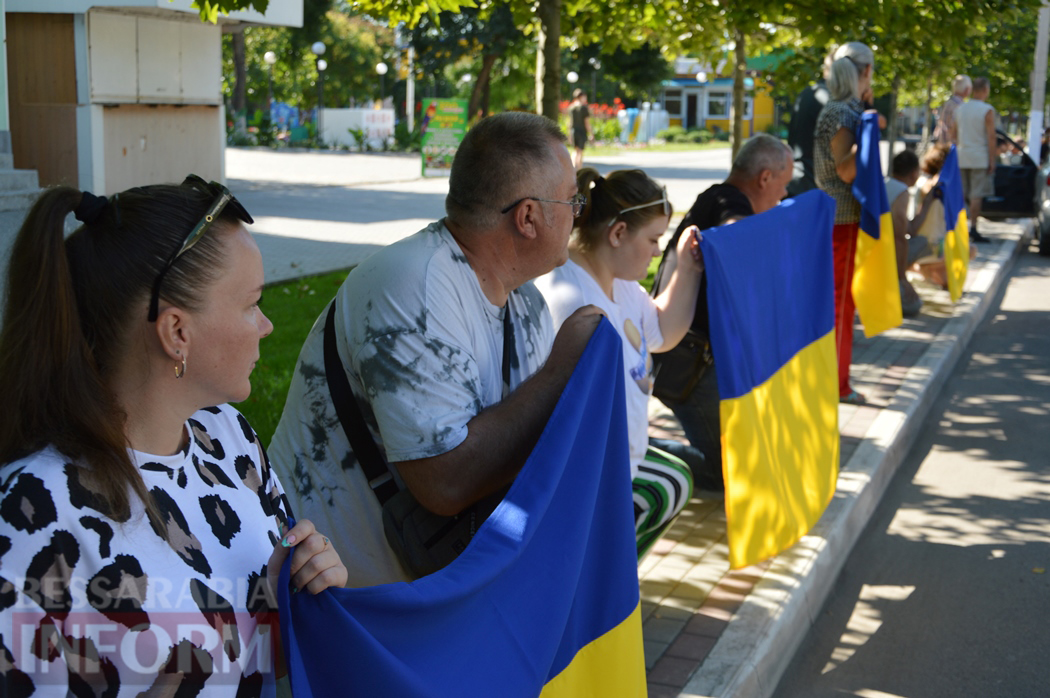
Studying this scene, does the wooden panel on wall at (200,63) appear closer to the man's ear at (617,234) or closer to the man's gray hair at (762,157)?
the man's gray hair at (762,157)

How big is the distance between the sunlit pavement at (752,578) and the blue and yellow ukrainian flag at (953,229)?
127 inches

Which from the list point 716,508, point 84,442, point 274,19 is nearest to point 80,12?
point 274,19

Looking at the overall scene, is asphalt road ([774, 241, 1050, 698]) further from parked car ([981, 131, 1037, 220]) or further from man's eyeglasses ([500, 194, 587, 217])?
parked car ([981, 131, 1037, 220])

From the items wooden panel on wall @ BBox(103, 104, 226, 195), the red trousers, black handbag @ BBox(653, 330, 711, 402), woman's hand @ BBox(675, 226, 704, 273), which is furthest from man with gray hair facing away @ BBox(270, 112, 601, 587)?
wooden panel on wall @ BBox(103, 104, 226, 195)

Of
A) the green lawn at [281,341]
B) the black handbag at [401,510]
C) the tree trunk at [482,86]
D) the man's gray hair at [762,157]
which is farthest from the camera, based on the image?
the tree trunk at [482,86]

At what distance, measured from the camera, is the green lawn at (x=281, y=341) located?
6.18 meters

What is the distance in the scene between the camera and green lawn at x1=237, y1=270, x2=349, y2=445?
6.18 metres

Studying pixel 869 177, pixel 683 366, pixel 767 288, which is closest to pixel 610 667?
pixel 767 288

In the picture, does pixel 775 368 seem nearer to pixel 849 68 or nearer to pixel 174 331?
pixel 849 68

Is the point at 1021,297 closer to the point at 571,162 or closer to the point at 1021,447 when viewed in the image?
the point at 1021,447

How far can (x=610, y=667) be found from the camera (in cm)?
306

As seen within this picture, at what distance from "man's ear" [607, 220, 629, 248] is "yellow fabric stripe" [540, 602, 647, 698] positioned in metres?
1.53

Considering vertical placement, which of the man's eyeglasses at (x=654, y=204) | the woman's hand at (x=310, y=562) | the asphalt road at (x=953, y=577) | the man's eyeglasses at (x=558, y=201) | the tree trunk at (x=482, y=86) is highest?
the tree trunk at (x=482, y=86)

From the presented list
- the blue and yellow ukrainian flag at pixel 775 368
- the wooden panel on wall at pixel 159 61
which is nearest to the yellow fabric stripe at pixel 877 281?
the blue and yellow ukrainian flag at pixel 775 368
